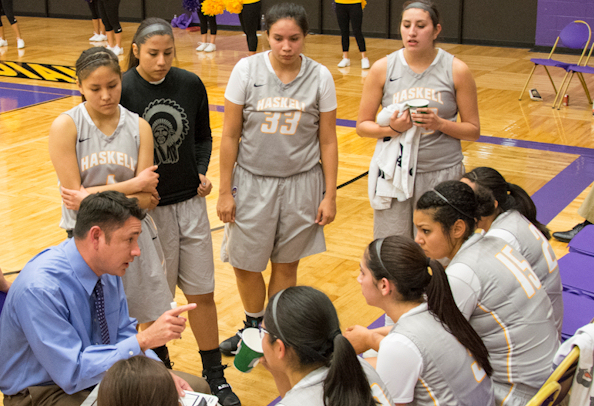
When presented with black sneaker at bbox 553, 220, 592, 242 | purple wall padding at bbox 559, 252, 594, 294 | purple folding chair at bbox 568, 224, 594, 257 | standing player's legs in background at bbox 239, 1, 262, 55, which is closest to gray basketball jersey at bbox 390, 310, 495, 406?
purple wall padding at bbox 559, 252, 594, 294

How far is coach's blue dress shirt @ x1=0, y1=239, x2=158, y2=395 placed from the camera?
6.92 feet

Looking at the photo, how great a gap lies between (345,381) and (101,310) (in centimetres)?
104

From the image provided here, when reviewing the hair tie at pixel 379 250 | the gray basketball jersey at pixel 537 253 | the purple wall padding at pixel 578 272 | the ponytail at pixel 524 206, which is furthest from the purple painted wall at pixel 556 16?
the hair tie at pixel 379 250

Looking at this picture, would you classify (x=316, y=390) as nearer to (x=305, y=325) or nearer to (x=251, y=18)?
(x=305, y=325)

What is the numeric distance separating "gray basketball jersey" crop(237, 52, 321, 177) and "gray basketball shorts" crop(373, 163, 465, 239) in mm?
499

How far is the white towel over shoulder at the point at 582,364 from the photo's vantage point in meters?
1.94

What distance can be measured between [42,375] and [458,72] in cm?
226

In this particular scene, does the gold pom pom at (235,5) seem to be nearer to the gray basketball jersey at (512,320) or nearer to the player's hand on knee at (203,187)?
the player's hand on knee at (203,187)

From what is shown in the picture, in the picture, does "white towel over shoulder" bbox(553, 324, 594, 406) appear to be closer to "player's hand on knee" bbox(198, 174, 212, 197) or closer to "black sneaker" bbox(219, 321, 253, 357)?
"player's hand on knee" bbox(198, 174, 212, 197)

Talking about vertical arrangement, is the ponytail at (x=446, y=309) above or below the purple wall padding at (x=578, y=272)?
above

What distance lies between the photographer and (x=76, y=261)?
2.26 metres

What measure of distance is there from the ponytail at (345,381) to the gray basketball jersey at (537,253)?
1142mm

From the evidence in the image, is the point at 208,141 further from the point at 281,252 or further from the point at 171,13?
the point at 171,13

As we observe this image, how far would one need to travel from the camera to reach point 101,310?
2338 mm
